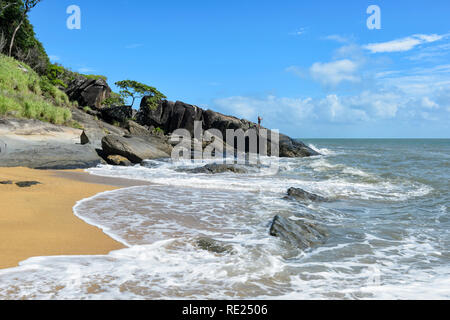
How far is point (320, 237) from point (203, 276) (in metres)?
2.91

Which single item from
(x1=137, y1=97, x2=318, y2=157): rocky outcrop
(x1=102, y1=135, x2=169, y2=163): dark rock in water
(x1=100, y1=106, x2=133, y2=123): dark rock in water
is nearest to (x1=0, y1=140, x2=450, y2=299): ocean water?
(x1=102, y1=135, x2=169, y2=163): dark rock in water

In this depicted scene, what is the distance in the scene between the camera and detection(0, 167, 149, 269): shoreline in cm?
466

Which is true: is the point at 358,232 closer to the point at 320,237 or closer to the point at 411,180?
the point at 320,237

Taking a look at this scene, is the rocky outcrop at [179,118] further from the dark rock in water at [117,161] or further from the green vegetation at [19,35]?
the dark rock in water at [117,161]

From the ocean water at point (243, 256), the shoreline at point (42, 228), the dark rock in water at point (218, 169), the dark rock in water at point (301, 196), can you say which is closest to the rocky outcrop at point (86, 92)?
the dark rock in water at point (218, 169)

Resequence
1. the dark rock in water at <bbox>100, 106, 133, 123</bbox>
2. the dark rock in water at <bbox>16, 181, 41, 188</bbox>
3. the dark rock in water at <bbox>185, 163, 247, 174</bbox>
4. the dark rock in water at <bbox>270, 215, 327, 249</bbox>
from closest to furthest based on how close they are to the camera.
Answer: the dark rock in water at <bbox>270, 215, 327, 249</bbox> < the dark rock in water at <bbox>16, 181, 41, 188</bbox> < the dark rock in water at <bbox>185, 163, 247, 174</bbox> < the dark rock in water at <bbox>100, 106, 133, 123</bbox>

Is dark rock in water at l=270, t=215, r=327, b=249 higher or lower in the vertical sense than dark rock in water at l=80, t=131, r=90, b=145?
lower

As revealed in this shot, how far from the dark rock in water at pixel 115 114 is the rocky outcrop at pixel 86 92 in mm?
1352

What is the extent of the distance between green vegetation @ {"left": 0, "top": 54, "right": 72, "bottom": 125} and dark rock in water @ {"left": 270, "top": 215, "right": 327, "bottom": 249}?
17.4 m

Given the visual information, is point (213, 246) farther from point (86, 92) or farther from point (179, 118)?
point (86, 92)

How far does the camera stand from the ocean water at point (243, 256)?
145 inches

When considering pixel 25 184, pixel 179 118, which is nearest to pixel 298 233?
pixel 25 184

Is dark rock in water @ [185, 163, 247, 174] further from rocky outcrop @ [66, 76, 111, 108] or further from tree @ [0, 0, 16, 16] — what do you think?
tree @ [0, 0, 16, 16]
